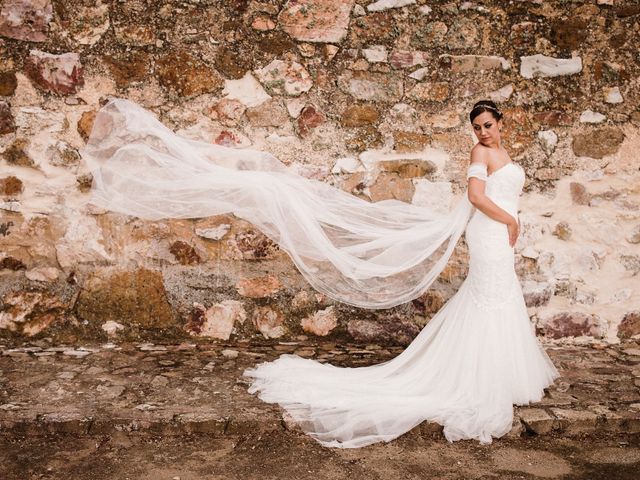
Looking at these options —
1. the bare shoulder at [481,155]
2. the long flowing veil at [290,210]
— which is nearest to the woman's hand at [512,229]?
the long flowing veil at [290,210]

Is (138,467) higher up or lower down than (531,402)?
lower down

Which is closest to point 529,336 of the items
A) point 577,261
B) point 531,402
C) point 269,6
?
point 531,402

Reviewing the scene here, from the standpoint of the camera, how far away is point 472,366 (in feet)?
12.5

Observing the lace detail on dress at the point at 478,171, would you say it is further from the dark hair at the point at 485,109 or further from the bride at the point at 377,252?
the dark hair at the point at 485,109

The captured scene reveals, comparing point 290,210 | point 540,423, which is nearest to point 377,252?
point 290,210

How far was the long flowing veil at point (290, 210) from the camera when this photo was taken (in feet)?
13.5

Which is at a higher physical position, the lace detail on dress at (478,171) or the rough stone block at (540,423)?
the lace detail on dress at (478,171)

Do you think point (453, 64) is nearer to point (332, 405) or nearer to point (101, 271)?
point (332, 405)

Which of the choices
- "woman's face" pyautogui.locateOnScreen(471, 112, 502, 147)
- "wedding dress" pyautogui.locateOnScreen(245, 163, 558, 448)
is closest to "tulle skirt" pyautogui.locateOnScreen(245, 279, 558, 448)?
"wedding dress" pyautogui.locateOnScreen(245, 163, 558, 448)

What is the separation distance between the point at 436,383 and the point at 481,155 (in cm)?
136

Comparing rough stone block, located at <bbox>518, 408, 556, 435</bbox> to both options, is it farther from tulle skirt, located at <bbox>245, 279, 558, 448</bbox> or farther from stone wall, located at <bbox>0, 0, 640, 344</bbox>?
stone wall, located at <bbox>0, 0, 640, 344</bbox>

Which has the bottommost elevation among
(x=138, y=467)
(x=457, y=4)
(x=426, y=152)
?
(x=138, y=467)

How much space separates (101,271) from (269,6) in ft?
7.10

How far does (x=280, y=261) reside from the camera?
15.5 feet
